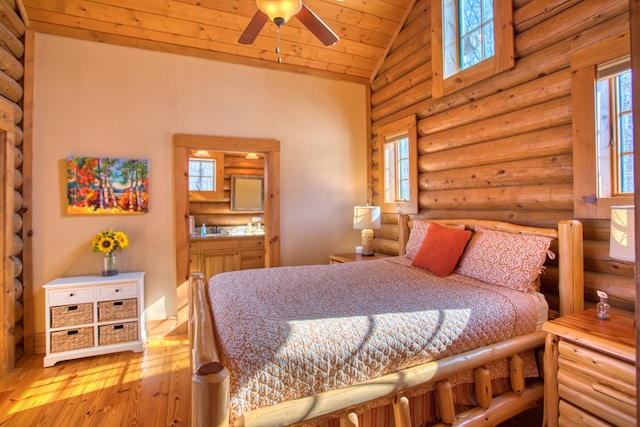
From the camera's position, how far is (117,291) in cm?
311

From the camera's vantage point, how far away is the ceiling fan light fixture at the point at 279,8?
2.08 meters

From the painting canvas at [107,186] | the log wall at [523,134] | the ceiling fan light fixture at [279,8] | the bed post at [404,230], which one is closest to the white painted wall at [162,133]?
the painting canvas at [107,186]

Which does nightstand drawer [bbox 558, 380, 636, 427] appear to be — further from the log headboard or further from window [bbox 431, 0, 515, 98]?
window [bbox 431, 0, 515, 98]

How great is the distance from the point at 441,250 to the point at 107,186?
3.28m

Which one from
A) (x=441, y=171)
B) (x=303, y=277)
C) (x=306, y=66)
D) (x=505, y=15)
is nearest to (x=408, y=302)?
(x=303, y=277)

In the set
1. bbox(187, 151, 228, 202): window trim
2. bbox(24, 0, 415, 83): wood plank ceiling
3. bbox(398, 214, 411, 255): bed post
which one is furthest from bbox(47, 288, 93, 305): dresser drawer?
bbox(398, 214, 411, 255): bed post

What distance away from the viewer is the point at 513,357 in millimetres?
1919

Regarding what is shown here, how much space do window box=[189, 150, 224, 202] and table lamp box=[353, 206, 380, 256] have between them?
9.24 ft

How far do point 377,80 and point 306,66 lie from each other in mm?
989

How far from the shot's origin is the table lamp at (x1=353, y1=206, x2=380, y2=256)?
13.0 feet

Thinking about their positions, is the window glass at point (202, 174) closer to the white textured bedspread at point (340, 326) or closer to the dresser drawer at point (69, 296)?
the dresser drawer at point (69, 296)

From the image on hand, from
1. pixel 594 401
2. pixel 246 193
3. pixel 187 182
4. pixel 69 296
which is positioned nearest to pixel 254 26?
pixel 187 182

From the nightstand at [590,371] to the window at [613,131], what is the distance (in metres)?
0.82

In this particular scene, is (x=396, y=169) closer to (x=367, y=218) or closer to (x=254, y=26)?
(x=367, y=218)
